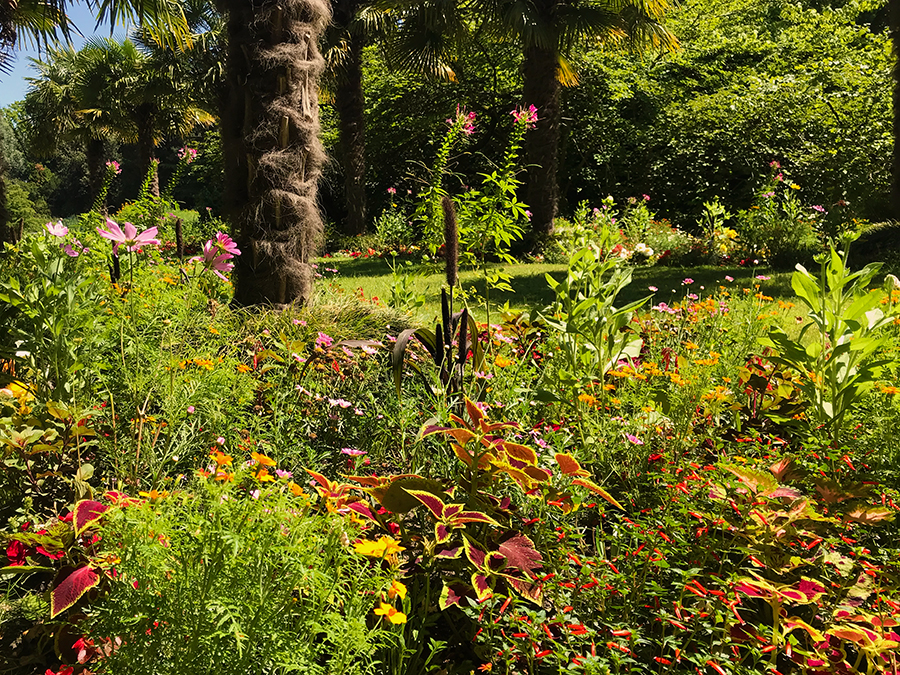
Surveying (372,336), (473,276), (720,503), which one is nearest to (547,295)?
(473,276)

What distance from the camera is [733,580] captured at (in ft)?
4.77

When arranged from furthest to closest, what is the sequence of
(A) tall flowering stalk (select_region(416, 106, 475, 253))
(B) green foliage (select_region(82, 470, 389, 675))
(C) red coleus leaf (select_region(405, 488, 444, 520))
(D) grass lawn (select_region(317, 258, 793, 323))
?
(D) grass lawn (select_region(317, 258, 793, 323)), (A) tall flowering stalk (select_region(416, 106, 475, 253)), (C) red coleus leaf (select_region(405, 488, 444, 520)), (B) green foliage (select_region(82, 470, 389, 675))

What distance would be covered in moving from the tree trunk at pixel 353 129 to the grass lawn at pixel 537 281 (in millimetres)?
3982

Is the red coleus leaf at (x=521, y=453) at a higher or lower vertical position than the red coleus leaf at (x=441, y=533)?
higher

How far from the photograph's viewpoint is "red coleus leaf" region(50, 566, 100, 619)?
1.31m

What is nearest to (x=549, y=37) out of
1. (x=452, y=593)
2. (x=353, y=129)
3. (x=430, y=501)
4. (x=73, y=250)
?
(x=353, y=129)

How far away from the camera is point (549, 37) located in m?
9.70

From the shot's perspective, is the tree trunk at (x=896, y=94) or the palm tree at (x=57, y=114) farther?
the palm tree at (x=57, y=114)

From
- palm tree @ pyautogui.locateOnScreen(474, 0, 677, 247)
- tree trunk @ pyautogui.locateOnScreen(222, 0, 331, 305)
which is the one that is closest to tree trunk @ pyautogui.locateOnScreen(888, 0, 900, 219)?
palm tree @ pyautogui.locateOnScreen(474, 0, 677, 247)

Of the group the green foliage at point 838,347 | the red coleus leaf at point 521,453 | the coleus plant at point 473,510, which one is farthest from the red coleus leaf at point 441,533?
the green foliage at point 838,347

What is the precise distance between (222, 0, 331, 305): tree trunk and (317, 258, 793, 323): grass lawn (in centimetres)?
130

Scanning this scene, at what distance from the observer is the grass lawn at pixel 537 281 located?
619cm

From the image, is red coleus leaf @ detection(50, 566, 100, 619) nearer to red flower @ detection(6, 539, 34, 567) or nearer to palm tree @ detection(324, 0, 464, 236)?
red flower @ detection(6, 539, 34, 567)

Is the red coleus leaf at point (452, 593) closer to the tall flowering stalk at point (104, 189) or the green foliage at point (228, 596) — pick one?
the green foliage at point (228, 596)
